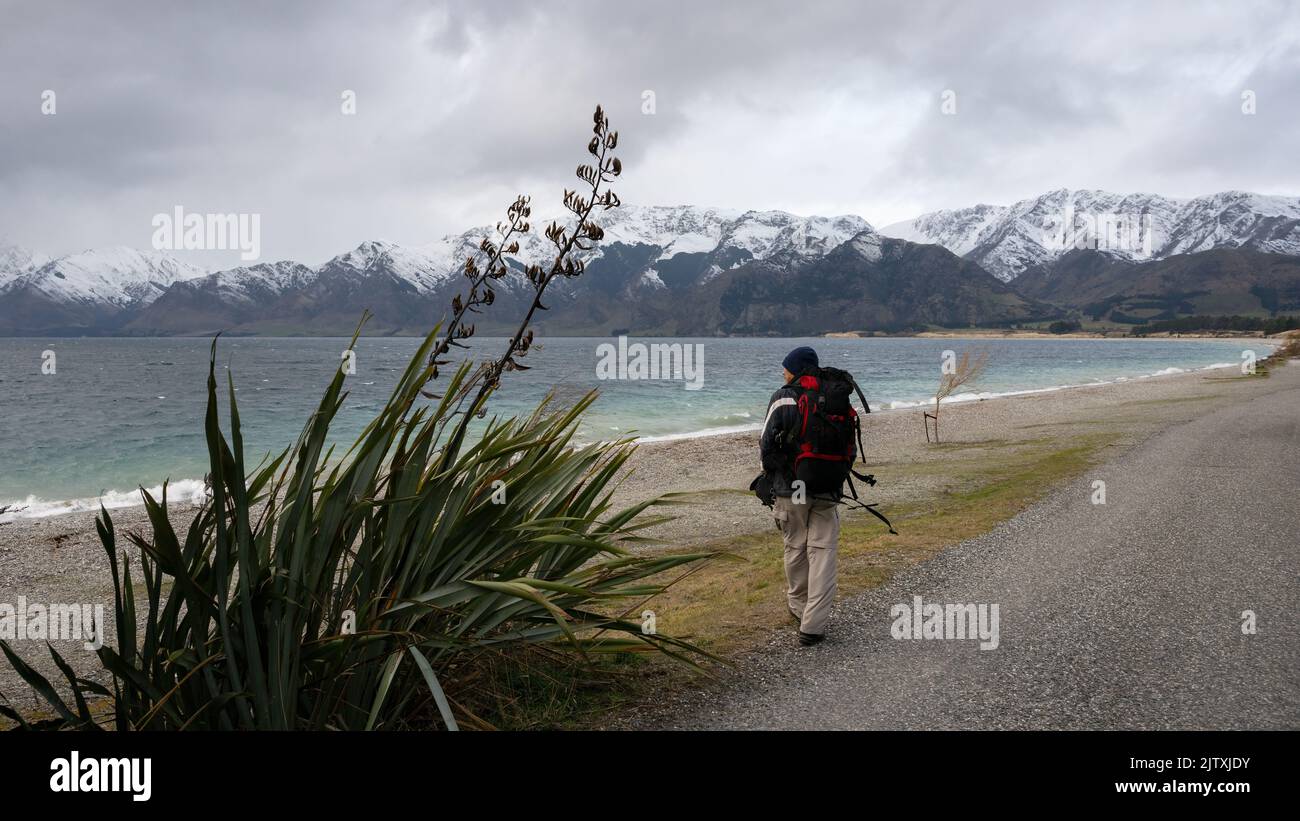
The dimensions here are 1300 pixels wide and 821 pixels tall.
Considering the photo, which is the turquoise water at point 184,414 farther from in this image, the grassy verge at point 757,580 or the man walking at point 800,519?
the grassy verge at point 757,580

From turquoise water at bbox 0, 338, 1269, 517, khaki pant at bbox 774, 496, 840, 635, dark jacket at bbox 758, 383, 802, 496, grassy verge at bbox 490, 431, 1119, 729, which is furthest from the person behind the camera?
turquoise water at bbox 0, 338, 1269, 517

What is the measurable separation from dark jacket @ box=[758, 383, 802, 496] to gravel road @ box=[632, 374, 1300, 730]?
46.5 inches

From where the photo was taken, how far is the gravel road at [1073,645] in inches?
175

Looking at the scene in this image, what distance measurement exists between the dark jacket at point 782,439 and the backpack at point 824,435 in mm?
38

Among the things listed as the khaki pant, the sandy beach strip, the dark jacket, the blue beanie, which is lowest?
the sandy beach strip

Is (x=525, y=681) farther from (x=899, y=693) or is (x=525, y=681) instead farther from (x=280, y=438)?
(x=280, y=438)

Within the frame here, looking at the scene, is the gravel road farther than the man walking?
No

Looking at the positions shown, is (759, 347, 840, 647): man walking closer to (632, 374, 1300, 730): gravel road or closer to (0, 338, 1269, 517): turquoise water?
(632, 374, 1300, 730): gravel road

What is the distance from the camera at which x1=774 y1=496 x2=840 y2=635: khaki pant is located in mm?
5770

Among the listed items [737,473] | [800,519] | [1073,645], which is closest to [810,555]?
[800,519]

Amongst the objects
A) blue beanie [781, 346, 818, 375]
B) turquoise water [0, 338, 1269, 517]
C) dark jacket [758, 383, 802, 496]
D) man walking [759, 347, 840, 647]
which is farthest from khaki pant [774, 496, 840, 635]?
turquoise water [0, 338, 1269, 517]

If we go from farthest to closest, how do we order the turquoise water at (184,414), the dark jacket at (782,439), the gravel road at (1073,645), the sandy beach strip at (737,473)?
the turquoise water at (184,414)
the sandy beach strip at (737,473)
the dark jacket at (782,439)
the gravel road at (1073,645)

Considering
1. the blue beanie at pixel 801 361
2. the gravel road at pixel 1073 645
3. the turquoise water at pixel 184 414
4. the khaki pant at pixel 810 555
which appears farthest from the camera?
the turquoise water at pixel 184 414

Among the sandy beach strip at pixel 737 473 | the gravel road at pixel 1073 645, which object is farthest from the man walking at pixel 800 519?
the sandy beach strip at pixel 737 473
